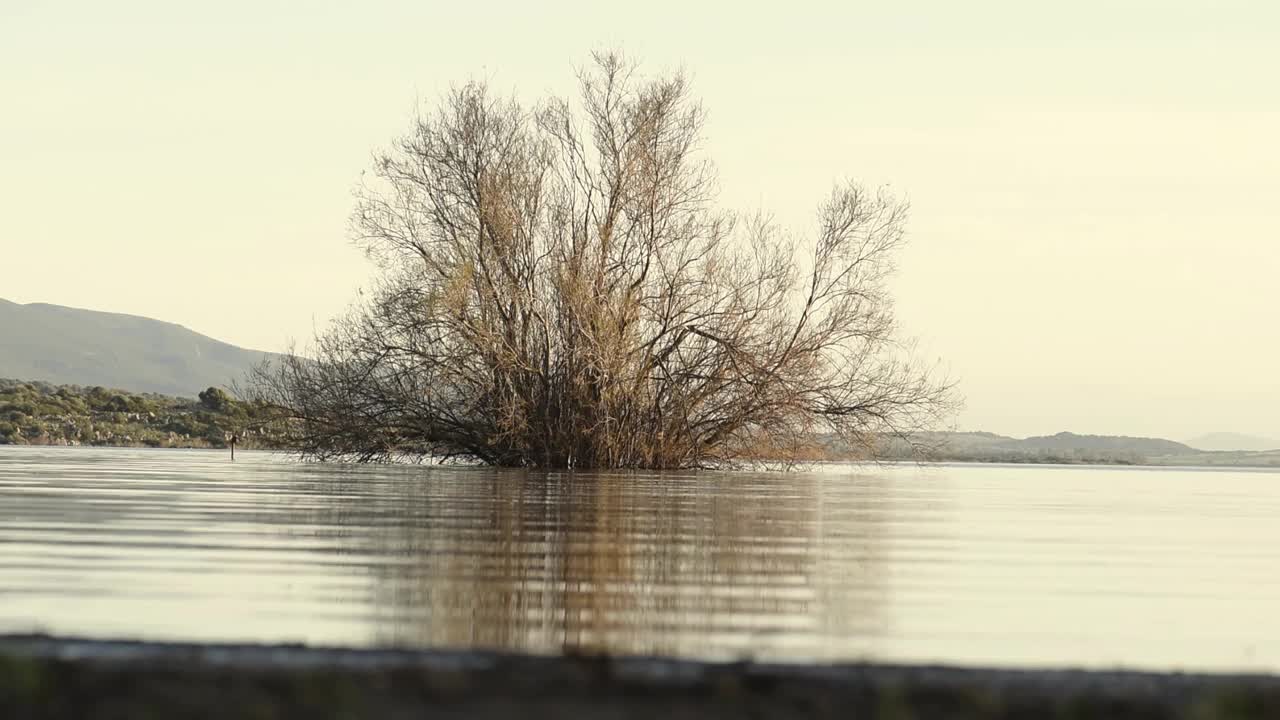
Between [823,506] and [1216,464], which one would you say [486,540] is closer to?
[823,506]

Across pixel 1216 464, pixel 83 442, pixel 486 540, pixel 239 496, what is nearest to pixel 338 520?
pixel 486 540

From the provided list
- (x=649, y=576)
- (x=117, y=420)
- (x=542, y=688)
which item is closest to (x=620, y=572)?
(x=649, y=576)

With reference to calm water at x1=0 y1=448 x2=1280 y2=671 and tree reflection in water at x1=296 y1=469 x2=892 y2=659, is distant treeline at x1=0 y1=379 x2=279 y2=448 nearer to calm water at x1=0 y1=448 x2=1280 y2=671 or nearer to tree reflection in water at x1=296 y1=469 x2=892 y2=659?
tree reflection in water at x1=296 y1=469 x2=892 y2=659

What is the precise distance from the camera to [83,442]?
5738 cm

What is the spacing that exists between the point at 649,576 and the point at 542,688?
4838mm

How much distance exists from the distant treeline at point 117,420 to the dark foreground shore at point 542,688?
4845 centimetres

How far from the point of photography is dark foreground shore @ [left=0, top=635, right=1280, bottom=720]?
15.4 ft

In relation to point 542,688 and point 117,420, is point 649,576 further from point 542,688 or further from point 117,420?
point 117,420

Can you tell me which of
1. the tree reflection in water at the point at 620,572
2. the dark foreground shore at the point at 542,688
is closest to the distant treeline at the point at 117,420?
the tree reflection in water at the point at 620,572

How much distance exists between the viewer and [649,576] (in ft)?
32.2

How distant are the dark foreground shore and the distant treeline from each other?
159 ft

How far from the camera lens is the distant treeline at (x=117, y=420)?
57.6m

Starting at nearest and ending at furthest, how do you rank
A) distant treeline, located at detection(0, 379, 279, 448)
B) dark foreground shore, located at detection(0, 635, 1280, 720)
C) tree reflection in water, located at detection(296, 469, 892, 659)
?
dark foreground shore, located at detection(0, 635, 1280, 720), tree reflection in water, located at detection(296, 469, 892, 659), distant treeline, located at detection(0, 379, 279, 448)

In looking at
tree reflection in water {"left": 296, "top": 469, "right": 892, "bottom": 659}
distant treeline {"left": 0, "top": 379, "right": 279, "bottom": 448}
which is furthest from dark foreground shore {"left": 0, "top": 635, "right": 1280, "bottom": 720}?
distant treeline {"left": 0, "top": 379, "right": 279, "bottom": 448}
